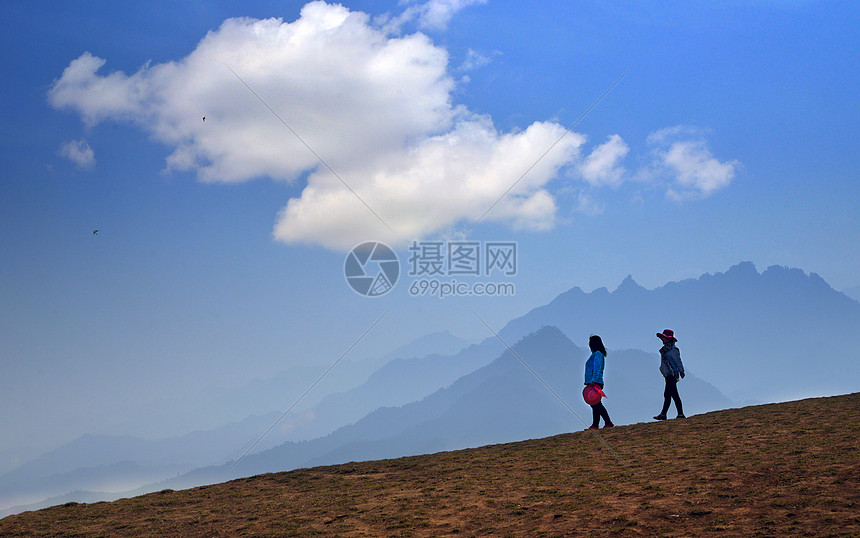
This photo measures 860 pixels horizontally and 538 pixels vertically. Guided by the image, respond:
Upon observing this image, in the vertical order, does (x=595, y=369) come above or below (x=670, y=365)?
below

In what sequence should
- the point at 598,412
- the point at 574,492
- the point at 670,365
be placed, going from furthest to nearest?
the point at 670,365 < the point at 598,412 < the point at 574,492

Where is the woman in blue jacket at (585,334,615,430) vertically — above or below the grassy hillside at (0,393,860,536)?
above

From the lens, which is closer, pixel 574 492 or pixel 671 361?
pixel 574 492

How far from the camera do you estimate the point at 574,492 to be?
11500mm

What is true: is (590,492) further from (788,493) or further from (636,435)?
(636,435)

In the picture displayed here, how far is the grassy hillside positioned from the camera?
9.38 metres

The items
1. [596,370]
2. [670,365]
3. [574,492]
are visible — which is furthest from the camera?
[670,365]

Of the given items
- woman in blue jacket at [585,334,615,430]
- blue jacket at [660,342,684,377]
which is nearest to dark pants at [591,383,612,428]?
woman in blue jacket at [585,334,615,430]

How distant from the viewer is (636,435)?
16.5 meters

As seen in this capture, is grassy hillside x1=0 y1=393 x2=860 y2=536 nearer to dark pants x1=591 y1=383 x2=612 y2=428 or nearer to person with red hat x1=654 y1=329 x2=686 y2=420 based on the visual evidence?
dark pants x1=591 y1=383 x2=612 y2=428

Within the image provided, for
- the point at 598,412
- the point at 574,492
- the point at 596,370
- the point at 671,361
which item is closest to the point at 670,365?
the point at 671,361

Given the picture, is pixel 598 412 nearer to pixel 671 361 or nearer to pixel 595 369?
pixel 595 369

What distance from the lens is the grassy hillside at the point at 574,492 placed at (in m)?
9.38

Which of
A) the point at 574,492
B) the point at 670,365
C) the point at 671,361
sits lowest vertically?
the point at 574,492
